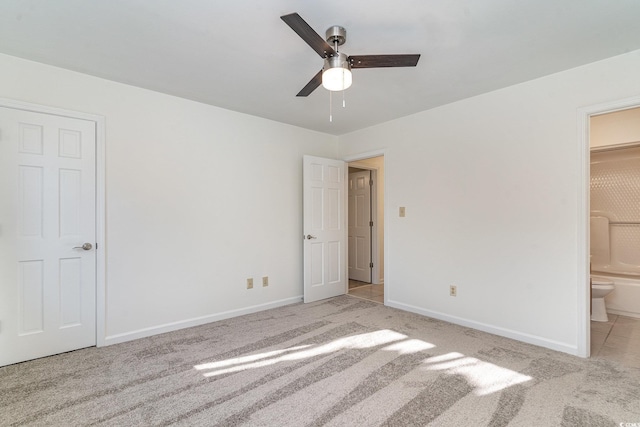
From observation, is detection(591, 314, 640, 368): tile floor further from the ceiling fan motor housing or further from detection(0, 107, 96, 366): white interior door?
detection(0, 107, 96, 366): white interior door

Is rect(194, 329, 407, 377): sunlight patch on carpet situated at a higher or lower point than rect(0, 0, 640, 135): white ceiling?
lower

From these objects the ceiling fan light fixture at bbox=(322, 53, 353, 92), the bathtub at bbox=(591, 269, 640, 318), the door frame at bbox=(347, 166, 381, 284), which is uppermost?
the ceiling fan light fixture at bbox=(322, 53, 353, 92)

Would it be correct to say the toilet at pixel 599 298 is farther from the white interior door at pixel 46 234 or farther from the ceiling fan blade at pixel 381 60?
the white interior door at pixel 46 234

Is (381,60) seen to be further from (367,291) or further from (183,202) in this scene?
(367,291)

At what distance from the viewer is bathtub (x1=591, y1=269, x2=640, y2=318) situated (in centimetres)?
362

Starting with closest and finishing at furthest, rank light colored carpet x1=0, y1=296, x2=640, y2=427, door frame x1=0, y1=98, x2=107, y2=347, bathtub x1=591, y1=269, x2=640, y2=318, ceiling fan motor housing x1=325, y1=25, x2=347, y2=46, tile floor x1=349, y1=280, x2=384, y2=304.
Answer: light colored carpet x1=0, y1=296, x2=640, y2=427, ceiling fan motor housing x1=325, y1=25, x2=347, y2=46, door frame x1=0, y1=98, x2=107, y2=347, bathtub x1=591, y1=269, x2=640, y2=318, tile floor x1=349, y1=280, x2=384, y2=304

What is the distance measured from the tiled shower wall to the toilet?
1007 millimetres

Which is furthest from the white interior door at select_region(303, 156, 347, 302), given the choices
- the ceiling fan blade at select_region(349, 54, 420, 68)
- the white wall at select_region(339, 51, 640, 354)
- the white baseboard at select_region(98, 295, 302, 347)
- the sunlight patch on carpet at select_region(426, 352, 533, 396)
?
the ceiling fan blade at select_region(349, 54, 420, 68)

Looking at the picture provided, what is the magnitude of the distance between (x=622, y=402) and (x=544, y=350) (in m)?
0.79

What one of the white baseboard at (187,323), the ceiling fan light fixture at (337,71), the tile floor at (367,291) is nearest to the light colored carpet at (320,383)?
the white baseboard at (187,323)

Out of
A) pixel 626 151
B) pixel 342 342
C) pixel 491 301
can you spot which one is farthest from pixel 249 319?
pixel 626 151

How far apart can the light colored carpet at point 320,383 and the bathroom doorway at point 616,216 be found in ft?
4.63

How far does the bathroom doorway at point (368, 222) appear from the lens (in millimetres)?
5504

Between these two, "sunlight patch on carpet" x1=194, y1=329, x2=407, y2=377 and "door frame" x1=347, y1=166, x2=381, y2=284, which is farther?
"door frame" x1=347, y1=166, x2=381, y2=284
